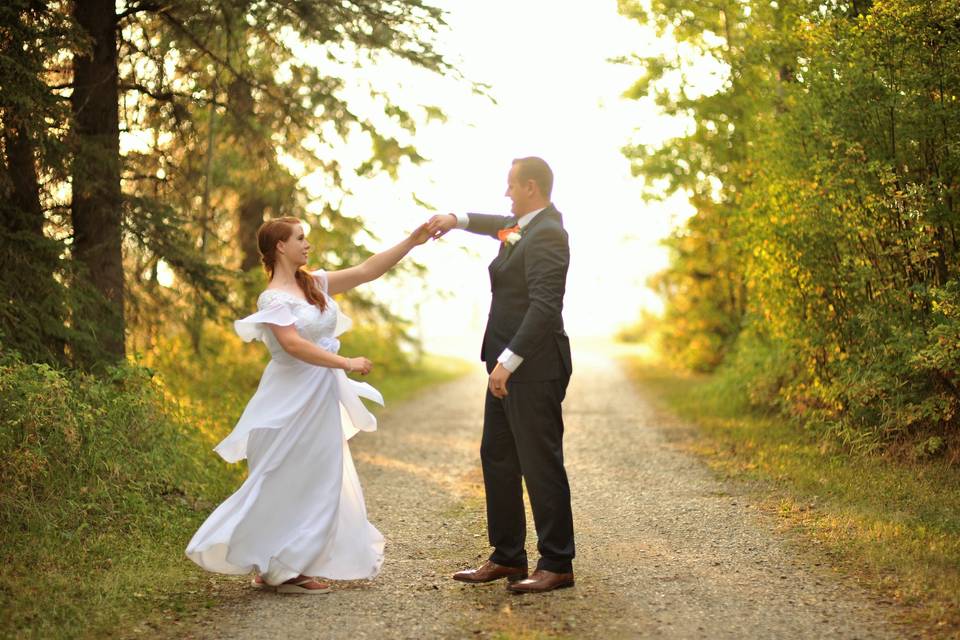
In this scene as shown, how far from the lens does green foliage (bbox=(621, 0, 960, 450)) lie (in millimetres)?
8398

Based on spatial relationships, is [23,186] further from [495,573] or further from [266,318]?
[495,573]

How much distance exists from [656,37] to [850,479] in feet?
30.6

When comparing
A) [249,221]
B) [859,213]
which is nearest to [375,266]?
[859,213]

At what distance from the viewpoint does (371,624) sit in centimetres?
510

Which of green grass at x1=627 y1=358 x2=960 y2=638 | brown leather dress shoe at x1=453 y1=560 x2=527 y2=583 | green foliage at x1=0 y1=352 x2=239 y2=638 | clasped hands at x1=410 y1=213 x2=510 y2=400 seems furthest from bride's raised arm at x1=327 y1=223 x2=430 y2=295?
green grass at x1=627 y1=358 x2=960 y2=638

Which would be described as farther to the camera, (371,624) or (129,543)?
(129,543)

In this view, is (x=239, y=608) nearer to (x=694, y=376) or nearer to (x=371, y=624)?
(x=371, y=624)

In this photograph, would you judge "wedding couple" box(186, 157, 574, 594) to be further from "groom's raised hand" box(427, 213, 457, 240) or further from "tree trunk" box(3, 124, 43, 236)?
"tree trunk" box(3, 124, 43, 236)

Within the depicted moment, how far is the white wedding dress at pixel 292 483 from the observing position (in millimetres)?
5617

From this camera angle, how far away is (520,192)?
19.1 feet

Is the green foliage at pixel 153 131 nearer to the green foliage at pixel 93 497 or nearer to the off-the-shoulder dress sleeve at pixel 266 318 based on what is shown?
the green foliage at pixel 93 497

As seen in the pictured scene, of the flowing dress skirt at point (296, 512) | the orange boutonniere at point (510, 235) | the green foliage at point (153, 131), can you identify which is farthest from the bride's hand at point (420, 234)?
the green foliage at point (153, 131)

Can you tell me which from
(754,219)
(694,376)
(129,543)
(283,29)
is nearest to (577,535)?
(129,543)

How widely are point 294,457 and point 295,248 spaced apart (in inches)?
48.7
